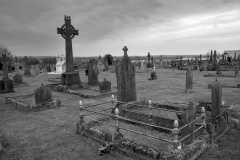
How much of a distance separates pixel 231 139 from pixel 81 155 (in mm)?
4581

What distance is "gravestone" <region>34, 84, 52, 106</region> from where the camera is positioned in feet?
32.1

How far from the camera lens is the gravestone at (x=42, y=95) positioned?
9789mm

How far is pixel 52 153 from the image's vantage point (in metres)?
4.98

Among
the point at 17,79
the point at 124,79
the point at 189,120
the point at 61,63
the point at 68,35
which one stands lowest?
the point at 189,120

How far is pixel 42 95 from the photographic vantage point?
9969 mm

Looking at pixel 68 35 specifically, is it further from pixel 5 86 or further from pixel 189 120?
pixel 189 120

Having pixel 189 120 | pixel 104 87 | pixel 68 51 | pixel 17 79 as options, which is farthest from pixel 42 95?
pixel 17 79

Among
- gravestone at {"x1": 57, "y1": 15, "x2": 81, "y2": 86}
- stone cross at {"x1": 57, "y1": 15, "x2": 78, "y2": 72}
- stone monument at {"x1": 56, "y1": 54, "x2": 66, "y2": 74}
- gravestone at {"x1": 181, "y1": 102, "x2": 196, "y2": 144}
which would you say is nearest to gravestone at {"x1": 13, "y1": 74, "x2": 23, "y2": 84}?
gravestone at {"x1": 57, "y1": 15, "x2": 81, "y2": 86}

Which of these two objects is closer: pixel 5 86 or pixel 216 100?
pixel 216 100

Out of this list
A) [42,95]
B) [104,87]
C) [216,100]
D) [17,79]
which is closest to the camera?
[216,100]

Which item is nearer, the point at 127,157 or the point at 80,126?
the point at 127,157

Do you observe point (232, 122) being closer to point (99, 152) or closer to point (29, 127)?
point (99, 152)

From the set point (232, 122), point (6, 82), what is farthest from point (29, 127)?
point (6, 82)

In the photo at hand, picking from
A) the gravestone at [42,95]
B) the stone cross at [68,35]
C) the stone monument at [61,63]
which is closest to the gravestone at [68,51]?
the stone cross at [68,35]
